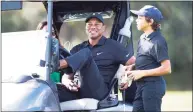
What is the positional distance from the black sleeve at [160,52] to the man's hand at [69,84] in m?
0.85

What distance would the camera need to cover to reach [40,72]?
212 inches

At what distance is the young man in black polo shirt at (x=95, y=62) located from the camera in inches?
222

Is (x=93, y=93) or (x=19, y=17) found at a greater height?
→ (x=19, y=17)

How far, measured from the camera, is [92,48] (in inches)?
251

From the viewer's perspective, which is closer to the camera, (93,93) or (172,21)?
(93,93)

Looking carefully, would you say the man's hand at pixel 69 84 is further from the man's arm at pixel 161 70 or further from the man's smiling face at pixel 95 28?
the man's arm at pixel 161 70

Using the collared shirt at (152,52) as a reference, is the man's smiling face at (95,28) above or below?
above

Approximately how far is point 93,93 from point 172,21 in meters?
11.8

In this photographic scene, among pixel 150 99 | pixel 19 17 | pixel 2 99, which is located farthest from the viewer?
pixel 19 17

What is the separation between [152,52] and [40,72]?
46.6 inches

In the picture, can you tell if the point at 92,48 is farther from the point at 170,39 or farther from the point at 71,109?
the point at 170,39

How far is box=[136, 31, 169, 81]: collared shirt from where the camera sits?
5863 mm

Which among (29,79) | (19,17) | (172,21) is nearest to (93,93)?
(29,79)

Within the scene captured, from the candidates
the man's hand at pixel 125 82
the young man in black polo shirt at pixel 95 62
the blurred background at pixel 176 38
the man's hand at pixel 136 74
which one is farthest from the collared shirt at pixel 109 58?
the blurred background at pixel 176 38
